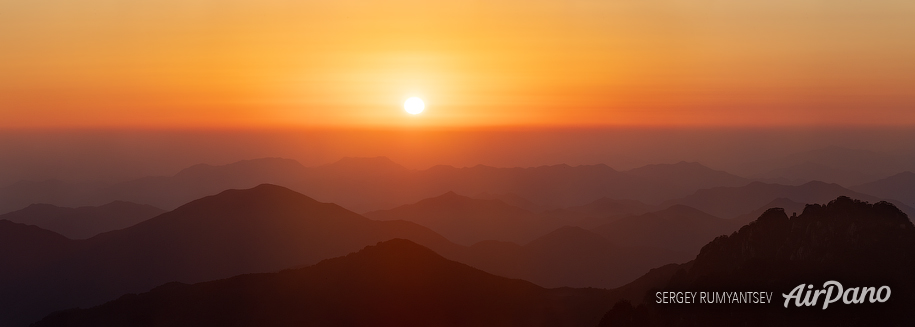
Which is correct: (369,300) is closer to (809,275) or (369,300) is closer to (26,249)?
(809,275)


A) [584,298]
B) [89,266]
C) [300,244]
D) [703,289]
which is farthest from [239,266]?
[703,289]

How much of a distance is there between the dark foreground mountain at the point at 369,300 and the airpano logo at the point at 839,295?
3120 cm

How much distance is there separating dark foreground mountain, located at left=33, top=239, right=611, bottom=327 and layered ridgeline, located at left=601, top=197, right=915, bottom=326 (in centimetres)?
1979

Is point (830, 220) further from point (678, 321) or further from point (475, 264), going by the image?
point (475, 264)

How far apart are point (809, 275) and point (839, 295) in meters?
5.20

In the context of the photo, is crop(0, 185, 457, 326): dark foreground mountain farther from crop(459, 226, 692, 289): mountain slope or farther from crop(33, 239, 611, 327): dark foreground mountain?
crop(33, 239, 611, 327): dark foreground mountain

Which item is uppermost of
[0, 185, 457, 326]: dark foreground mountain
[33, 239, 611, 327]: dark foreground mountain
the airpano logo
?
[0, 185, 457, 326]: dark foreground mountain

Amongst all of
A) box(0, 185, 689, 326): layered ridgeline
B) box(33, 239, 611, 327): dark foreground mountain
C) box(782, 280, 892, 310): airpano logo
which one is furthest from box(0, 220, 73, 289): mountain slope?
box(782, 280, 892, 310): airpano logo

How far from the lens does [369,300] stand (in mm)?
96625

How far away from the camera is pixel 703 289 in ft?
245

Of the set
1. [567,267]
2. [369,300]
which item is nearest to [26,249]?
[369,300]

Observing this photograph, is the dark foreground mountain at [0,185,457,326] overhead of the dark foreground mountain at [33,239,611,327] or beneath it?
overhead

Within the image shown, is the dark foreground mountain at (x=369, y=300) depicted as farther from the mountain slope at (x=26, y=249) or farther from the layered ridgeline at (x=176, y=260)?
the mountain slope at (x=26, y=249)

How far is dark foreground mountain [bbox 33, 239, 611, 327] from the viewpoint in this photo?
94250 mm
